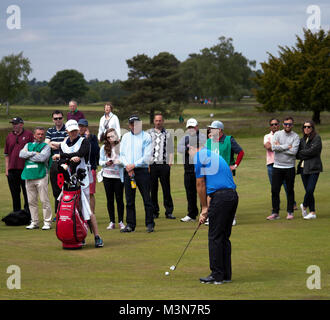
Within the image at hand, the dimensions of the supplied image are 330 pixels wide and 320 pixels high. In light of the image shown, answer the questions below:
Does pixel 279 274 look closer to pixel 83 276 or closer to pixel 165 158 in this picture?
pixel 83 276

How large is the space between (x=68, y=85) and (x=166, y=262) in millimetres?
165991

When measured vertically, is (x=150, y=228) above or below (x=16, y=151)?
below

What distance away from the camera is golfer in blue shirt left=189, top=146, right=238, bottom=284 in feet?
28.8

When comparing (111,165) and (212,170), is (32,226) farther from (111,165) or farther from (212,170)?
(212,170)

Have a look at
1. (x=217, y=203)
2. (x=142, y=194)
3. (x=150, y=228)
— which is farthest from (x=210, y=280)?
(x=142, y=194)

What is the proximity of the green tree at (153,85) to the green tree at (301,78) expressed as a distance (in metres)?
32.0

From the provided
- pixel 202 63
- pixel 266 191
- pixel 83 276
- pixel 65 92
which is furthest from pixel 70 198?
pixel 65 92

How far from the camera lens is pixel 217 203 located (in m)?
8.82

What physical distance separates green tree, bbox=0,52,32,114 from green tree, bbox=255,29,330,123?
81.7 meters

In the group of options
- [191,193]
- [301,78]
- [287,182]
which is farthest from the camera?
[301,78]

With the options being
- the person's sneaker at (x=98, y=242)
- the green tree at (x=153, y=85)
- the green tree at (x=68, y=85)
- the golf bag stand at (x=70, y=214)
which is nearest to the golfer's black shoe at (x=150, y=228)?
the person's sneaker at (x=98, y=242)

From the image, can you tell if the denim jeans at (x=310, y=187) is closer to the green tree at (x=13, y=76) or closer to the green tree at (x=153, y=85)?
the green tree at (x=153, y=85)

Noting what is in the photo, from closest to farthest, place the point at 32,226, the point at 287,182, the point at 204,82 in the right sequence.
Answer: the point at 32,226 < the point at 287,182 < the point at 204,82
